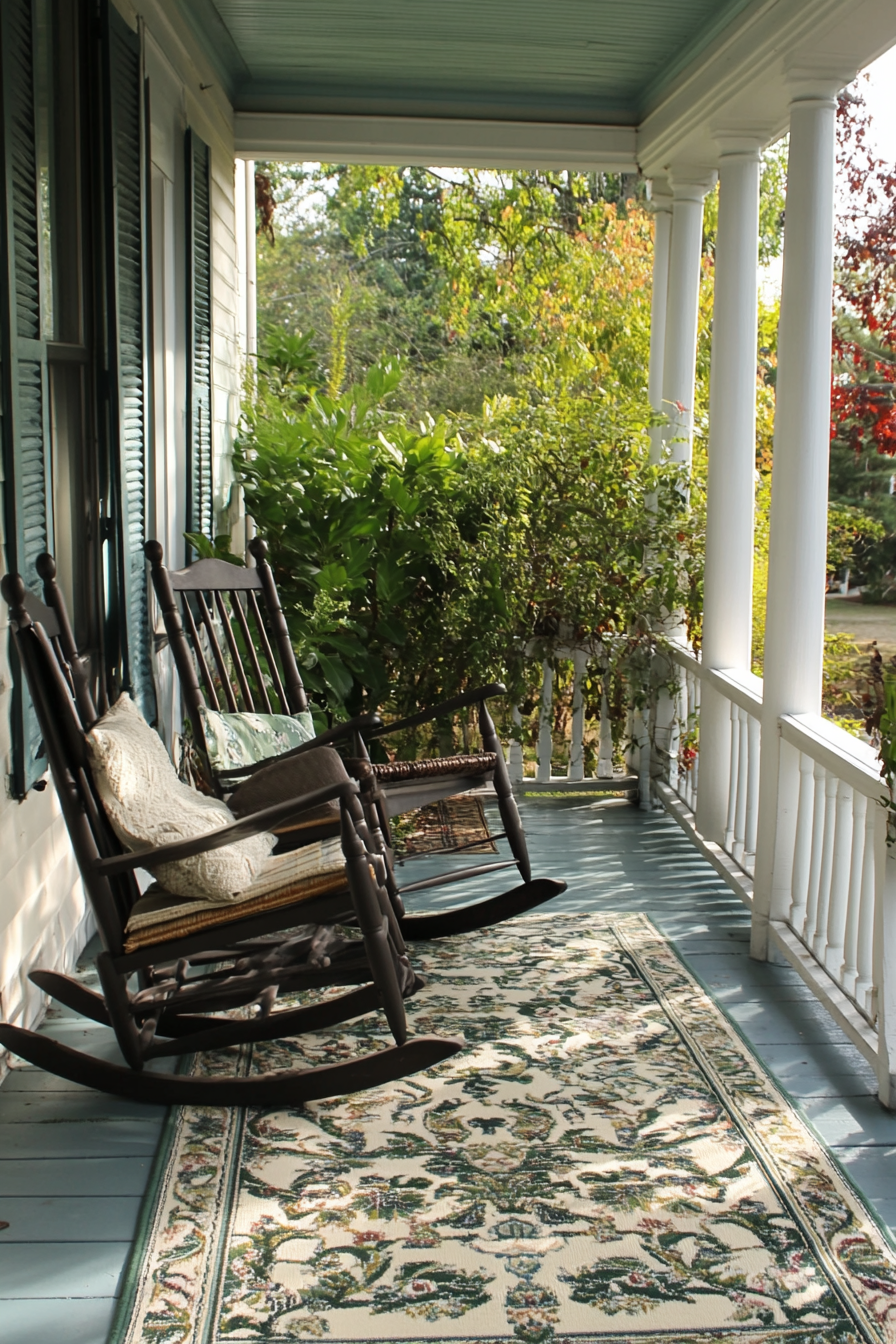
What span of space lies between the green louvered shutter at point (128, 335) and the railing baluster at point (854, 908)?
1.92 m

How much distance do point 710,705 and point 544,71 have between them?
265 centimetres

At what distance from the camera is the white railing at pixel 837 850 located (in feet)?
9.05

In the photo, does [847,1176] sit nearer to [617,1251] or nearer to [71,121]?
[617,1251]

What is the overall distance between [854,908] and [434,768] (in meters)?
1.22

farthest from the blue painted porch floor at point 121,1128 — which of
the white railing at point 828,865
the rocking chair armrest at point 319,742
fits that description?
the rocking chair armrest at point 319,742

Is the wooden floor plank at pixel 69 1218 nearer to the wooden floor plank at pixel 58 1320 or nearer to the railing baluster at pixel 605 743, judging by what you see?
the wooden floor plank at pixel 58 1320

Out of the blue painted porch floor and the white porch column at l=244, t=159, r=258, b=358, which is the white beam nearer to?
the white porch column at l=244, t=159, r=258, b=358

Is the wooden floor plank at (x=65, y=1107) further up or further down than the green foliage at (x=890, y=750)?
further down

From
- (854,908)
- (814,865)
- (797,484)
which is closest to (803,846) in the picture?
(814,865)

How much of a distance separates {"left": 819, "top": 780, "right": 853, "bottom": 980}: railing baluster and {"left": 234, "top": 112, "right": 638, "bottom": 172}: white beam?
346cm

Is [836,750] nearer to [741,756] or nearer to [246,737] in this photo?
[741,756]

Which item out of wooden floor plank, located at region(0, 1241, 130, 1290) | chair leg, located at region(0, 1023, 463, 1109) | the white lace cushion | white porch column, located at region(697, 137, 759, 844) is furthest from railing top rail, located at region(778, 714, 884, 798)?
wooden floor plank, located at region(0, 1241, 130, 1290)

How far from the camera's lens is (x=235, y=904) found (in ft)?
8.38

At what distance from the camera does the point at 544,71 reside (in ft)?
16.1
